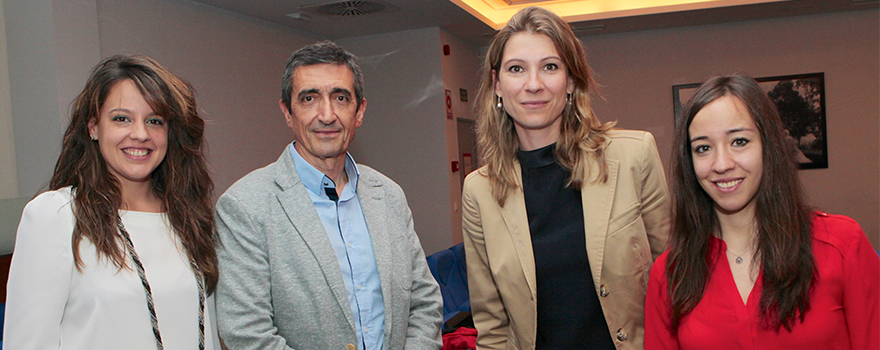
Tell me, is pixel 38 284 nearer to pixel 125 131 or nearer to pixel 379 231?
pixel 125 131

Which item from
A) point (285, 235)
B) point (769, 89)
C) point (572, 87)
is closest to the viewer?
point (285, 235)

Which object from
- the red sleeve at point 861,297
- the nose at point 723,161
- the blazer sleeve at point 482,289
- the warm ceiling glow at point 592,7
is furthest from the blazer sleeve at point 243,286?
the warm ceiling glow at point 592,7

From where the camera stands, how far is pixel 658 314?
153 centimetres

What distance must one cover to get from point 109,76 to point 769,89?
690cm

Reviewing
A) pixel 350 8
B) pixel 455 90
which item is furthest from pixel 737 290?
pixel 455 90

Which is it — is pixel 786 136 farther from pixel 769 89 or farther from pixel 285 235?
pixel 769 89

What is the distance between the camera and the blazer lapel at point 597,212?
1.65 meters

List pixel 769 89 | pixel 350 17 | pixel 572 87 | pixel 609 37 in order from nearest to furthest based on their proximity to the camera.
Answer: pixel 572 87 < pixel 350 17 < pixel 769 89 < pixel 609 37

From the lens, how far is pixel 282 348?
1610 millimetres

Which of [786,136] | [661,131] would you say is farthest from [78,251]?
[661,131]

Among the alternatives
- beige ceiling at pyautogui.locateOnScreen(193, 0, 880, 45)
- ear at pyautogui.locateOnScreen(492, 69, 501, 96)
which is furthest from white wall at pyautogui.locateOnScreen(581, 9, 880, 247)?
ear at pyautogui.locateOnScreen(492, 69, 501, 96)

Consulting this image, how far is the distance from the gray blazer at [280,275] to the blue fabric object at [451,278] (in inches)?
107

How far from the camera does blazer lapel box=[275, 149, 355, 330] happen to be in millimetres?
1669

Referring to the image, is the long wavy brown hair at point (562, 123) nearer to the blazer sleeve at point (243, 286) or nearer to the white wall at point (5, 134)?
the blazer sleeve at point (243, 286)
